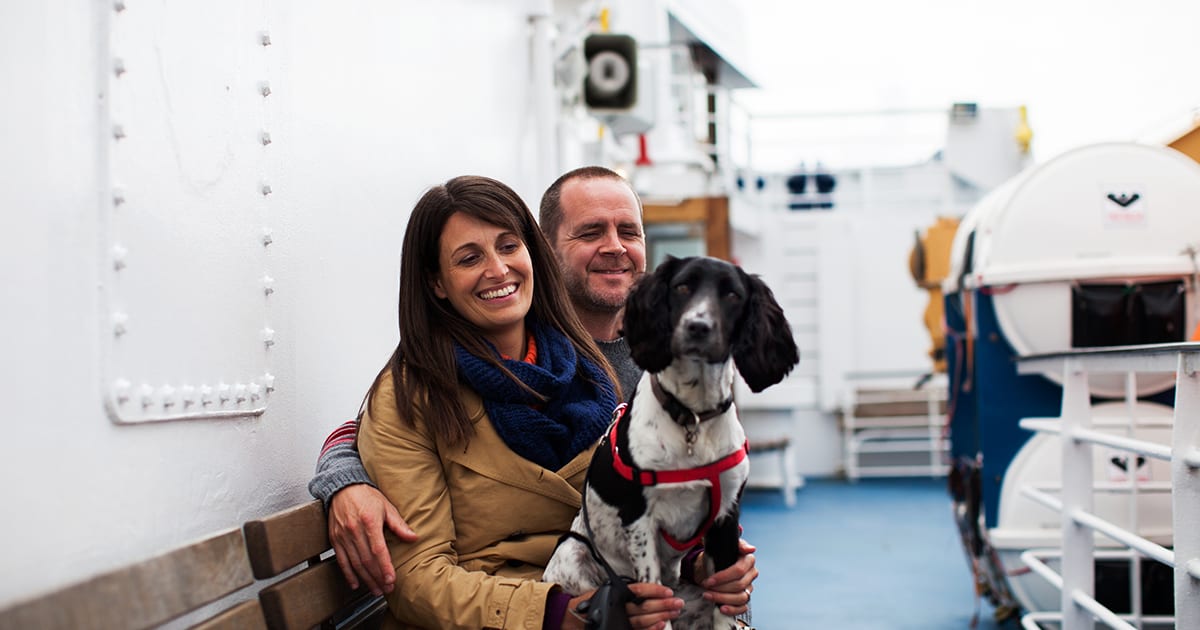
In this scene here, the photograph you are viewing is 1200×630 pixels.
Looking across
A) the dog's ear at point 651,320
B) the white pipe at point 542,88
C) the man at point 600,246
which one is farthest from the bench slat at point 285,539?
the white pipe at point 542,88

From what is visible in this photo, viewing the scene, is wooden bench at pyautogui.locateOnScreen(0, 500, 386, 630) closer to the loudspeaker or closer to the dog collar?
the dog collar

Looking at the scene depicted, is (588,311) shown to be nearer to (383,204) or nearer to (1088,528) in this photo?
(383,204)

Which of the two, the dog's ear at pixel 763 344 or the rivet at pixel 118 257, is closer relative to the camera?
the rivet at pixel 118 257

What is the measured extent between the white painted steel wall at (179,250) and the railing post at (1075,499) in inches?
93.1

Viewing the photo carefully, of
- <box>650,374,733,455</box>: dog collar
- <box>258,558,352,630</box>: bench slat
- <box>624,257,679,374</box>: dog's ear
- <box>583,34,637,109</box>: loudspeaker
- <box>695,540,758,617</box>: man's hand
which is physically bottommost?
<box>695,540,758,617</box>: man's hand

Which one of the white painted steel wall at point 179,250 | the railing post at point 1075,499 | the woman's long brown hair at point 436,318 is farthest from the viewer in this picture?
the railing post at point 1075,499

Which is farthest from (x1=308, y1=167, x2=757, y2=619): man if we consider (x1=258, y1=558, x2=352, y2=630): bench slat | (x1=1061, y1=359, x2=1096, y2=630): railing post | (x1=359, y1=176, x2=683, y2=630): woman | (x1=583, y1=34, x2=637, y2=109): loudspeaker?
(x1=583, y1=34, x2=637, y2=109): loudspeaker

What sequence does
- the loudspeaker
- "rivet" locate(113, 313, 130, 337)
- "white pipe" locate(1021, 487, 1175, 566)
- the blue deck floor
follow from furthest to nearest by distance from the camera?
the loudspeaker < the blue deck floor < "white pipe" locate(1021, 487, 1175, 566) < "rivet" locate(113, 313, 130, 337)

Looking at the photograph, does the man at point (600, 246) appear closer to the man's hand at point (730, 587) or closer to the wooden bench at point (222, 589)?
the man's hand at point (730, 587)

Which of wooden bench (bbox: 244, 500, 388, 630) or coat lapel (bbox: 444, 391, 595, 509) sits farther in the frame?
coat lapel (bbox: 444, 391, 595, 509)

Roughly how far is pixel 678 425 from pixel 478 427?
0.43m

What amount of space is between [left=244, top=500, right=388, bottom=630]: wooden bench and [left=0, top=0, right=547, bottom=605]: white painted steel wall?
0.41ft

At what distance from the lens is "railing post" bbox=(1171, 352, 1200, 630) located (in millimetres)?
2168

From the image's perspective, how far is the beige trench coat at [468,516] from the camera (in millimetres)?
1802
